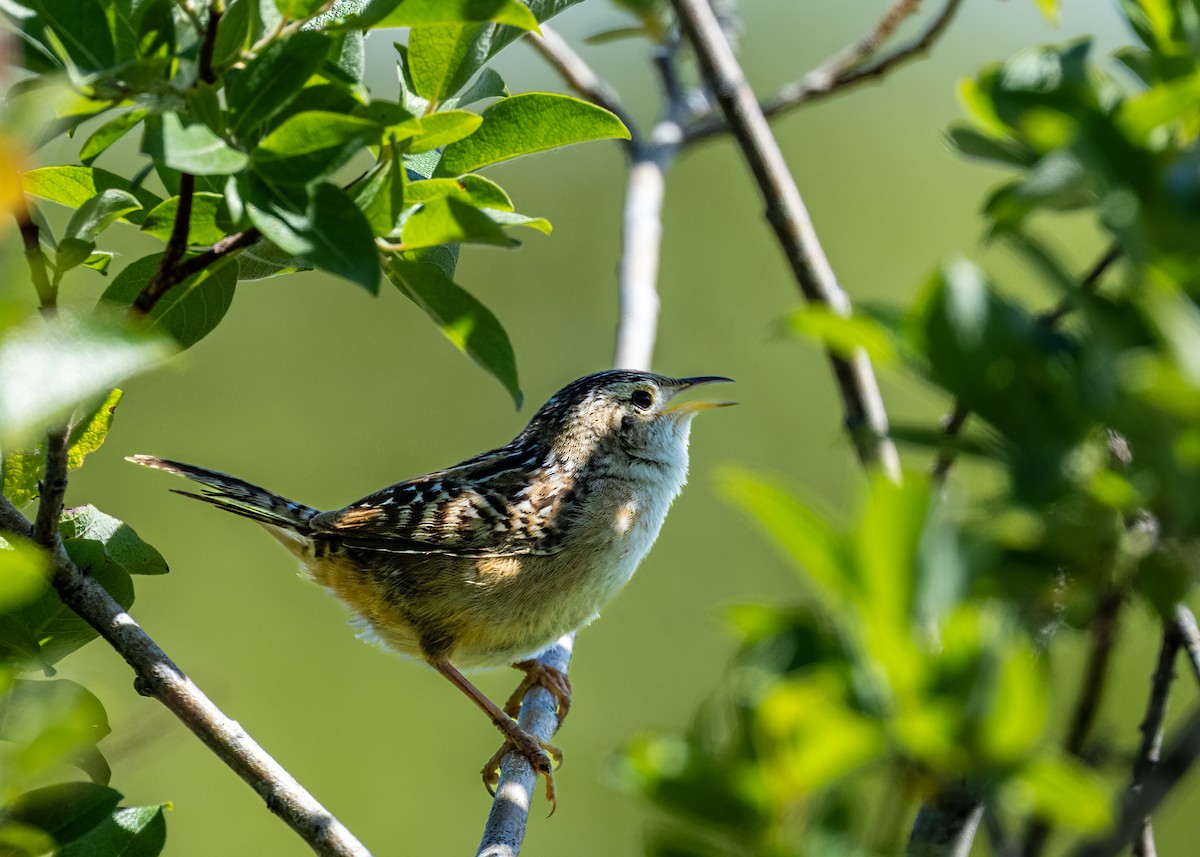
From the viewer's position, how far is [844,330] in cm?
103

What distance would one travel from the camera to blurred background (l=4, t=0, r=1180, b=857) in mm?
8328

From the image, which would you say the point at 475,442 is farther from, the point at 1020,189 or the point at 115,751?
the point at 1020,189

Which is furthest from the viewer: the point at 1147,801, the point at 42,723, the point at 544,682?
the point at 544,682

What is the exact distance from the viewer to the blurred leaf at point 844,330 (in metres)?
1.01

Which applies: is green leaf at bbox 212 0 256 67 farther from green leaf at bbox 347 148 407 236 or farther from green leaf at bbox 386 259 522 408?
green leaf at bbox 386 259 522 408

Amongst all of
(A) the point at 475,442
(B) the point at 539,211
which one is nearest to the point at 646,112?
(B) the point at 539,211

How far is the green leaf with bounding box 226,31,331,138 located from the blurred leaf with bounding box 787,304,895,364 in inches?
31.6

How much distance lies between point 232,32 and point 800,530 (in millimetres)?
1075

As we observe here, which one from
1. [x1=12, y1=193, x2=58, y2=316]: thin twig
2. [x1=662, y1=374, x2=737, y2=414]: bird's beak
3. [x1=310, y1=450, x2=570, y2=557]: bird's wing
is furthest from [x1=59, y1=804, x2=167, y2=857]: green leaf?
[x1=662, y1=374, x2=737, y2=414]: bird's beak

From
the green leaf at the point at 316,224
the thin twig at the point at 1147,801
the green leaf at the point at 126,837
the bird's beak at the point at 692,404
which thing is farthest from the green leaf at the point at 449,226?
the bird's beak at the point at 692,404

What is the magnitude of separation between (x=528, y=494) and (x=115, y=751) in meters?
2.15

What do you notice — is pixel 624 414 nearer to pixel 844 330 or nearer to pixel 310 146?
pixel 310 146

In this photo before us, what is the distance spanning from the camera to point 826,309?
1.04 m

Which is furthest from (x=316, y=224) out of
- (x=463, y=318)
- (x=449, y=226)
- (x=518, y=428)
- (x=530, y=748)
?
(x=518, y=428)
